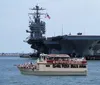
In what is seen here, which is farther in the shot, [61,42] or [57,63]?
[61,42]

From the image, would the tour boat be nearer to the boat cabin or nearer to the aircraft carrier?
the boat cabin

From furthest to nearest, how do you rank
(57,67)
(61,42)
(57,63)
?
(61,42) < (57,67) < (57,63)

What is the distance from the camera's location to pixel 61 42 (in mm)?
161875

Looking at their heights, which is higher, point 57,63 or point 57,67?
point 57,63

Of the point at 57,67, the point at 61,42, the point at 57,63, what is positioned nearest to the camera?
the point at 57,63

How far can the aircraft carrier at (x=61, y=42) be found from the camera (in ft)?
502

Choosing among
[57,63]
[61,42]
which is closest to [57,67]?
[57,63]

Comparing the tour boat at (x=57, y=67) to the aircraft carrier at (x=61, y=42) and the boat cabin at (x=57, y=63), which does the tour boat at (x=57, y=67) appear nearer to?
the boat cabin at (x=57, y=63)

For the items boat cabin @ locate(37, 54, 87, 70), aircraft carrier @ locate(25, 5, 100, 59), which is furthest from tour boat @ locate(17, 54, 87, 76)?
aircraft carrier @ locate(25, 5, 100, 59)

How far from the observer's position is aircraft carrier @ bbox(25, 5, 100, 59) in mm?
153000

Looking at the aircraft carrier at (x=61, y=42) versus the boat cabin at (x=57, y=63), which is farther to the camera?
the aircraft carrier at (x=61, y=42)

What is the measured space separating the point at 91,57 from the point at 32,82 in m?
110

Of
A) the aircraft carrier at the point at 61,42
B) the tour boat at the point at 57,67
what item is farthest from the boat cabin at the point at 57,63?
the aircraft carrier at the point at 61,42

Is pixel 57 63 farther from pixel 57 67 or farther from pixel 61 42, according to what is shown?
pixel 61 42
